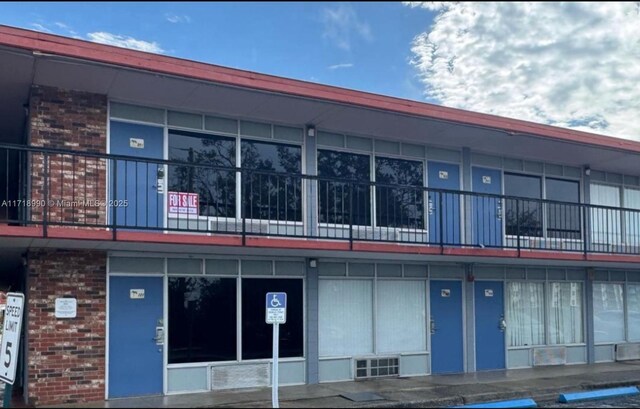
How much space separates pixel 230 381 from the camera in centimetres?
1234

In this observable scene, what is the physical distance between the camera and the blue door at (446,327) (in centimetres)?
1476

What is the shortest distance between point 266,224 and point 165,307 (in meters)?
2.42

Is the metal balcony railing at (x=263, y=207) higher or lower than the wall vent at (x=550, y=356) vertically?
higher

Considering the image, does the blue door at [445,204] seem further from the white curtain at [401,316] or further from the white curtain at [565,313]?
the white curtain at [565,313]

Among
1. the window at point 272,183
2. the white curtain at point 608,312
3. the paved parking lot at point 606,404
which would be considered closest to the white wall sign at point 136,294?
the window at point 272,183

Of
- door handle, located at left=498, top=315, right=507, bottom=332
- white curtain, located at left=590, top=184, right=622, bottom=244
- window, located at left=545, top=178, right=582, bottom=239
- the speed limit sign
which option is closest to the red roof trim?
window, located at left=545, top=178, right=582, bottom=239

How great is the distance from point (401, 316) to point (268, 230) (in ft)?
12.0

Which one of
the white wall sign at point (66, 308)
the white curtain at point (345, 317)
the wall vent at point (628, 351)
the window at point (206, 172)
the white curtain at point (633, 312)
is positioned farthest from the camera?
the white curtain at point (633, 312)

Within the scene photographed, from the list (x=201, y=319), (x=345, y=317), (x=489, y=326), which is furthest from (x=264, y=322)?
(x=489, y=326)

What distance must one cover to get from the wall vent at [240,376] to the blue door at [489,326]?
5229 millimetres

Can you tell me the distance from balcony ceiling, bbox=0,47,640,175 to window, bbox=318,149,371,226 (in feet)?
1.94

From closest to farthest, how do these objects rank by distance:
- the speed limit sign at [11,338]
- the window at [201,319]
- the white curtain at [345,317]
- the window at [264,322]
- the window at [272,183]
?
the speed limit sign at [11,338] → the window at [201,319] → the window at [264,322] → the window at [272,183] → the white curtain at [345,317]

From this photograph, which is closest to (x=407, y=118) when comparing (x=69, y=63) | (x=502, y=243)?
(x=502, y=243)

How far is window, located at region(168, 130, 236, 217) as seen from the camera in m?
12.2
